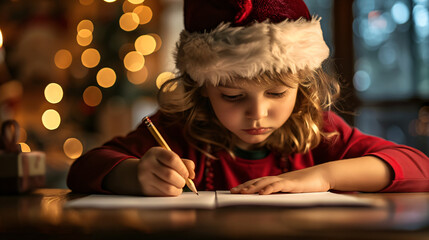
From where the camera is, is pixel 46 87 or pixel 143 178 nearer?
pixel 143 178

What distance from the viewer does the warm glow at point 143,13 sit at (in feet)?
11.5

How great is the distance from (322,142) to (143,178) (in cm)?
53

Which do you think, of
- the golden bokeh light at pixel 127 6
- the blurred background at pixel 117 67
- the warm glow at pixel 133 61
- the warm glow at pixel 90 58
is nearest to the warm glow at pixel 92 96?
the blurred background at pixel 117 67

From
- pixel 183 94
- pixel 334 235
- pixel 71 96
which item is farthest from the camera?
pixel 71 96

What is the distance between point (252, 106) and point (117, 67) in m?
2.53

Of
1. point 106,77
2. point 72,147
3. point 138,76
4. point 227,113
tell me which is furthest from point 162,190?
point 138,76

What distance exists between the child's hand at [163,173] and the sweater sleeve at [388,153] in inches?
15.3

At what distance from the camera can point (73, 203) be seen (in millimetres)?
613

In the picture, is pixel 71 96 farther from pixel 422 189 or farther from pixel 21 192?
pixel 422 189

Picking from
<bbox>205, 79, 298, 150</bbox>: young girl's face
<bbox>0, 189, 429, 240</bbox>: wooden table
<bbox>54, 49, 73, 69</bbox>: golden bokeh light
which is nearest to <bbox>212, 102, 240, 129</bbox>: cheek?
<bbox>205, 79, 298, 150</bbox>: young girl's face

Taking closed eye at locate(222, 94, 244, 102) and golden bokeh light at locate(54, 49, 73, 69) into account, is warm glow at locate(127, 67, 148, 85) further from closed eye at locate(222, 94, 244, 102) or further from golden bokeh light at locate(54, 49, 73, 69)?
closed eye at locate(222, 94, 244, 102)

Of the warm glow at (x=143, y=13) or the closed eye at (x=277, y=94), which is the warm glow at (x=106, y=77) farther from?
the closed eye at (x=277, y=94)

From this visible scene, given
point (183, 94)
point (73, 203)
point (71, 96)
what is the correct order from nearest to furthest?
1. point (73, 203)
2. point (183, 94)
3. point (71, 96)

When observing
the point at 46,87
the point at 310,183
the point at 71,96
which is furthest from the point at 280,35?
the point at 46,87
